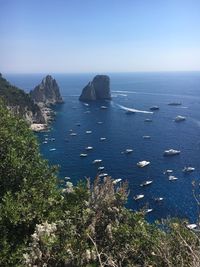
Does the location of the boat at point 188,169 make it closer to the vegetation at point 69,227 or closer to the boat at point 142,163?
the boat at point 142,163

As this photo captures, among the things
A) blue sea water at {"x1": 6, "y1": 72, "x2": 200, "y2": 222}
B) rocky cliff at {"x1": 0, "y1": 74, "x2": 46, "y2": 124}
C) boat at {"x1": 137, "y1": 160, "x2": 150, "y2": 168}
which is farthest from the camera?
rocky cliff at {"x1": 0, "y1": 74, "x2": 46, "y2": 124}

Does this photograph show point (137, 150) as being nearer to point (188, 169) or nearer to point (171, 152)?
point (171, 152)

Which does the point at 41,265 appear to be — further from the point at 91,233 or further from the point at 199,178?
the point at 199,178

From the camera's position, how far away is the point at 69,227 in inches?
856

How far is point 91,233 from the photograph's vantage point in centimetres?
2189

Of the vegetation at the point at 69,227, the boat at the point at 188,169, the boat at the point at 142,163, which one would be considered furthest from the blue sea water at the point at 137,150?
the vegetation at the point at 69,227

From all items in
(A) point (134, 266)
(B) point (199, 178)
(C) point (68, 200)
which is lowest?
(B) point (199, 178)

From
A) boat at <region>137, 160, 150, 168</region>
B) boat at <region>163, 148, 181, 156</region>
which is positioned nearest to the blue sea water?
boat at <region>137, 160, 150, 168</region>

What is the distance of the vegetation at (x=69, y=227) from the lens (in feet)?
64.4

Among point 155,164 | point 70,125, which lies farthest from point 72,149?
point 70,125

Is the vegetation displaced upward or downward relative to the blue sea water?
upward

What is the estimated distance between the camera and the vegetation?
19.6 m

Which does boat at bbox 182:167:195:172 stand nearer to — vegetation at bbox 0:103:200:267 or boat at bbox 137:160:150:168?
boat at bbox 137:160:150:168

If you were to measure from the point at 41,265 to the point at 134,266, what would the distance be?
5.07 metres
